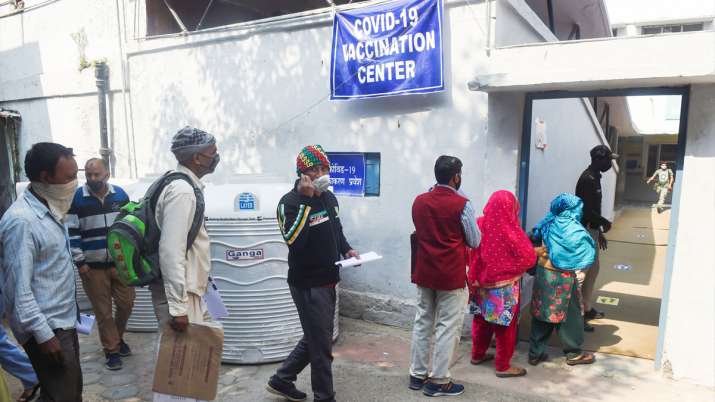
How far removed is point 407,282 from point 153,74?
14.5ft

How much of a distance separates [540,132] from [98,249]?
15.4 feet

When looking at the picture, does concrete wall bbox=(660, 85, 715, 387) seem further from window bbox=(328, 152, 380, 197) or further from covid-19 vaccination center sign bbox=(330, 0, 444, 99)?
window bbox=(328, 152, 380, 197)

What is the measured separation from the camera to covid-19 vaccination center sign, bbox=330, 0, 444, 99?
458cm

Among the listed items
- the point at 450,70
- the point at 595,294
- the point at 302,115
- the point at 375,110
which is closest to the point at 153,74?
the point at 302,115

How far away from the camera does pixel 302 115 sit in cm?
556

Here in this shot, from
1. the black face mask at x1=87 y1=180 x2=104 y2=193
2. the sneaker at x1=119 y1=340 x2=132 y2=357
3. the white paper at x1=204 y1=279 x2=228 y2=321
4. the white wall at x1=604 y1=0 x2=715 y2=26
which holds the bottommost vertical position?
the sneaker at x1=119 y1=340 x2=132 y2=357

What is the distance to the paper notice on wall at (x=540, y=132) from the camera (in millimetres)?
5621

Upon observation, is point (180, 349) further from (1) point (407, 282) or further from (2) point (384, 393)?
→ (1) point (407, 282)

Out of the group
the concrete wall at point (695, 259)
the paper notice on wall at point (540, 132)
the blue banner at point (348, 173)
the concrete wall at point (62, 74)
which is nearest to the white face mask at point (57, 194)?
the blue banner at point (348, 173)

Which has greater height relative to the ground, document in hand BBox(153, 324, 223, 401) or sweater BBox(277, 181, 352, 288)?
sweater BBox(277, 181, 352, 288)

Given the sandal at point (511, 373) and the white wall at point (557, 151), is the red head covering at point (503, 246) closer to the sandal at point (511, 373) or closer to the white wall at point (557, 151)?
the sandal at point (511, 373)

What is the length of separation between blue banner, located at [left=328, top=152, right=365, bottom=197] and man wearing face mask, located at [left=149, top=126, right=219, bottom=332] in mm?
2422

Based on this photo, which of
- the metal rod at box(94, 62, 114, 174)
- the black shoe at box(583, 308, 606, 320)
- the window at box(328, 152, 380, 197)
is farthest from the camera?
the metal rod at box(94, 62, 114, 174)

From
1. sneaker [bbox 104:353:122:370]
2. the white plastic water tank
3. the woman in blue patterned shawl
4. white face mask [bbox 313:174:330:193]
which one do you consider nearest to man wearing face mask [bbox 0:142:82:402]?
white face mask [bbox 313:174:330:193]
